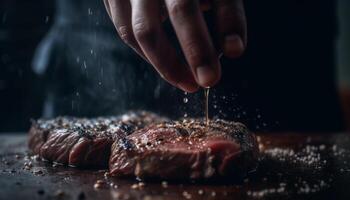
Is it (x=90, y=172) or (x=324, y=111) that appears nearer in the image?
(x=90, y=172)

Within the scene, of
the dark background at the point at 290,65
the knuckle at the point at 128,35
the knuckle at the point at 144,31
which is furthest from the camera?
the dark background at the point at 290,65

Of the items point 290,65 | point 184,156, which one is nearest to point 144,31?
point 184,156

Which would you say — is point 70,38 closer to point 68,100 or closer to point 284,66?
point 68,100

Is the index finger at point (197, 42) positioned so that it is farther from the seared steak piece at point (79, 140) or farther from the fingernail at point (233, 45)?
the seared steak piece at point (79, 140)

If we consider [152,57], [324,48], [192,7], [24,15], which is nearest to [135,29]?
[152,57]

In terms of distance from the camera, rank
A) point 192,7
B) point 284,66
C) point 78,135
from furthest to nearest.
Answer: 1. point 284,66
2. point 78,135
3. point 192,7

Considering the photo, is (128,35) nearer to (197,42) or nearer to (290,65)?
(197,42)

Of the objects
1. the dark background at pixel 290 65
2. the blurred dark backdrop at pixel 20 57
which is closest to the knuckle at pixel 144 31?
the dark background at pixel 290 65

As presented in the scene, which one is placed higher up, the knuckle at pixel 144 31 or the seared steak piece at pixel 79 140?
the knuckle at pixel 144 31
